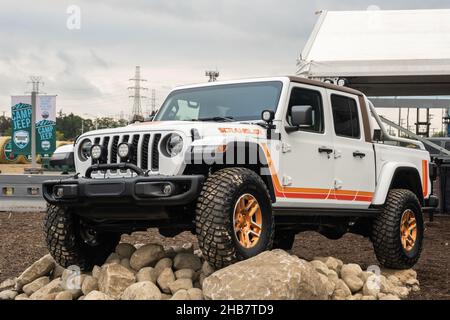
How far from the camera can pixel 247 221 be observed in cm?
554

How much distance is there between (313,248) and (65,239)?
14.7 feet

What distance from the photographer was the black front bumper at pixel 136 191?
517 cm

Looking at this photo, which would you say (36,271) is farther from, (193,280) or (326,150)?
(326,150)

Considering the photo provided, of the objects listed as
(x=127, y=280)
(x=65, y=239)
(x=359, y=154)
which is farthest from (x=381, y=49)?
(x=127, y=280)

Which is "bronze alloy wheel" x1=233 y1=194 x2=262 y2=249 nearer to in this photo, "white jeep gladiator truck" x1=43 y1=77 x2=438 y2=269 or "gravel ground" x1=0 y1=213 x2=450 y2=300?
"white jeep gladiator truck" x1=43 y1=77 x2=438 y2=269

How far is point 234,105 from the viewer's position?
6.50 meters

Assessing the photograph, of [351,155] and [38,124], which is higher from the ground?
[38,124]

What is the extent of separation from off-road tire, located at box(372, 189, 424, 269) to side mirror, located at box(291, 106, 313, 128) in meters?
1.96

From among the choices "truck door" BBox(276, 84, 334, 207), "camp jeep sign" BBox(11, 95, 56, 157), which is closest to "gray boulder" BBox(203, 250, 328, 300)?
"truck door" BBox(276, 84, 334, 207)

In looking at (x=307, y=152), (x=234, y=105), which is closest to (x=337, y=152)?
(x=307, y=152)

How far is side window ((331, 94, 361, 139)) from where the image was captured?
23.2 feet
